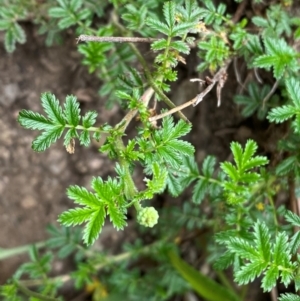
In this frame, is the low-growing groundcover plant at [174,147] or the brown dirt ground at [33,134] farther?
the brown dirt ground at [33,134]

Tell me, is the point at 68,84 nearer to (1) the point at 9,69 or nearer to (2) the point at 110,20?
(1) the point at 9,69

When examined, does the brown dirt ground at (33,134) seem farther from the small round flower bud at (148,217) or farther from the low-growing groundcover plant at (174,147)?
the small round flower bud at (148,217)

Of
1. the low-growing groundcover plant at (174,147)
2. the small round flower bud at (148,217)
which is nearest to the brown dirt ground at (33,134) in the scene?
the low-growing groundcover plant at (174,147)

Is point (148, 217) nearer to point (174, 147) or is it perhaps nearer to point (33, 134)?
point (174, 147)

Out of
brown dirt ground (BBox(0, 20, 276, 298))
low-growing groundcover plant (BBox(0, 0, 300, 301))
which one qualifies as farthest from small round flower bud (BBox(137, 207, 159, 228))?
brown dirt ground (BBox(0, 20, 276, 298))

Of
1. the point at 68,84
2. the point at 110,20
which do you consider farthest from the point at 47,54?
the point at 110,20

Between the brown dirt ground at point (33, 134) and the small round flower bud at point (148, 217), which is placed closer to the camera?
the small round flower bud at point (148, 217)

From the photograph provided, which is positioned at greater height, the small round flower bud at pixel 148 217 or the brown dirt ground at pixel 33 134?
the small round flower bud at pixel 148 217

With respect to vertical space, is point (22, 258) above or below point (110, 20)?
below
